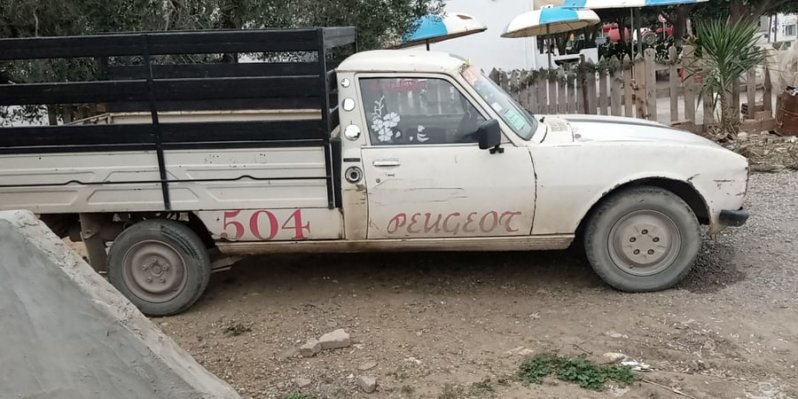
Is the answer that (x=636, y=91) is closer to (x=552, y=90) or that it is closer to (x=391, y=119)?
(x=552, y=90)

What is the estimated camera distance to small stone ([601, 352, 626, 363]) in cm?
399

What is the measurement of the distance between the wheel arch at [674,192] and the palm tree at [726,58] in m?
5.14

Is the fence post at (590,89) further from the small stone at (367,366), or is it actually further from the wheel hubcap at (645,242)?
the small stone at (367,366)

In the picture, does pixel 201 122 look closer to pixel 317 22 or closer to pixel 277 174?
pixel 277 174

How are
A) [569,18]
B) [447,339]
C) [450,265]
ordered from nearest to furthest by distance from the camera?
1. [447,339]
2. [450,265]
3. [569,18]

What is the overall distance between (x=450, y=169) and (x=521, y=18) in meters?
11.7

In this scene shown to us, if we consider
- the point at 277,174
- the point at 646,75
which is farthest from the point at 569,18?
the point at 277,174

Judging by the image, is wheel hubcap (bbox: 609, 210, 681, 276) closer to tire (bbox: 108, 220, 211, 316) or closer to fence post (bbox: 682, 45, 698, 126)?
tire (bbox: 108, 220, 211, 316)

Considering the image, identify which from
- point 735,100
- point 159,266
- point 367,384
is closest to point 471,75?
point 367,384

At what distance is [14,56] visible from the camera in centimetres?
480

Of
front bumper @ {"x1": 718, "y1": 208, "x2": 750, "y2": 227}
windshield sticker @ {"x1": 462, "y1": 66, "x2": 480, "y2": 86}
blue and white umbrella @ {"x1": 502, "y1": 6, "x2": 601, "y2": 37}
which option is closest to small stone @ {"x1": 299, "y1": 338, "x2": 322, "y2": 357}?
windshield sticker @ {"x1": 462, "y1": 66, "x2": 480, "y2": 86}

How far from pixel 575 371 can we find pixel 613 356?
31 cm

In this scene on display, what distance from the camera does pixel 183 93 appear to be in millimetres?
4836

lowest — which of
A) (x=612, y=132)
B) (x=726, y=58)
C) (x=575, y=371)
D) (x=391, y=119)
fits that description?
(x=575, y=371)
